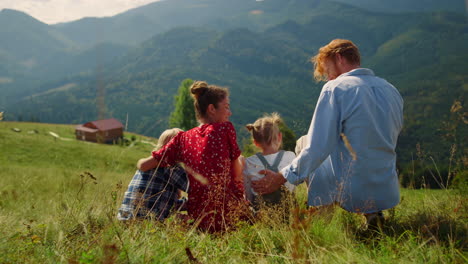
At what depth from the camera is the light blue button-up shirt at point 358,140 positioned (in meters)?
2.96

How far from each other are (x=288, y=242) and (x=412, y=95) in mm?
215159

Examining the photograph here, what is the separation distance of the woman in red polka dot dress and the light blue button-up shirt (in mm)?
791

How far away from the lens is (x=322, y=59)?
3.53 m

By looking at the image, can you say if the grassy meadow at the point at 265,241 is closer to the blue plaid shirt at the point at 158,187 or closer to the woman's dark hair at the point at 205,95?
the blue plaid shirt at the point at 158,187

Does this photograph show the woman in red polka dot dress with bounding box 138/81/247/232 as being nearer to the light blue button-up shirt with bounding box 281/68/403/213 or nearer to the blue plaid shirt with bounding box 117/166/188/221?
the blue plaid shirt with bounding box 117/166/188/221

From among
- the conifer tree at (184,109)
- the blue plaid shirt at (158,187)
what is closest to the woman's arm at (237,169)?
the blue plaid shirt at (158,187)

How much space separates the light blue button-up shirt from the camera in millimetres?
2963

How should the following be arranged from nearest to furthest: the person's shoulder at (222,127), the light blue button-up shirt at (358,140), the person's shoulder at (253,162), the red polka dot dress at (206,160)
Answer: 1. the light blue button-up shirt at (358,140)
2. the red polka dot dress at (206,160)
3. the person's shoulder at (222,127)
4. the person's shoulder at (253,162)

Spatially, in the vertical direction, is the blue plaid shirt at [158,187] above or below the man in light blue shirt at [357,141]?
below

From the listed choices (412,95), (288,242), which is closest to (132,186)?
(288,242)

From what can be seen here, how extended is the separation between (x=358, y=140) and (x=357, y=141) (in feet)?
0.04

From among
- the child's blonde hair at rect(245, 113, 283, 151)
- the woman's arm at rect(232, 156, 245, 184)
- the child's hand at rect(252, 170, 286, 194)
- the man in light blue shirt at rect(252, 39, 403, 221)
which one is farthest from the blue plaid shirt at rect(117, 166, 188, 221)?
the man in light blue shirt at rect(252, 39, 403, 221)

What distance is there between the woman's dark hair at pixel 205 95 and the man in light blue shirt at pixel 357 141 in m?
1.20

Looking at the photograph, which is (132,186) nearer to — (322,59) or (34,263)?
(34,263)
